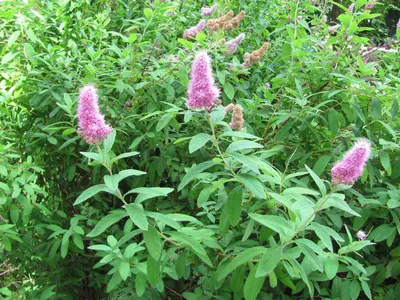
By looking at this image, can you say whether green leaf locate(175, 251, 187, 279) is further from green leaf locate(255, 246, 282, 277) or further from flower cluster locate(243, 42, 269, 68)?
flower cluster locate(243, 42, 269, 68)

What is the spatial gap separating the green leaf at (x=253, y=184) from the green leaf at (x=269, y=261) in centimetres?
17

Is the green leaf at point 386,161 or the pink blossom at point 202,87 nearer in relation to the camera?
the pink blossom at point 202,87

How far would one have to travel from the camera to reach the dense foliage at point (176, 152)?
1879 millimetres

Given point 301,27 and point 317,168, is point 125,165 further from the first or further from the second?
point 301,27

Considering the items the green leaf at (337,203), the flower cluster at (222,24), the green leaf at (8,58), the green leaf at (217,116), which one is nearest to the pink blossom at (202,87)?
the green leaf at (217,116)

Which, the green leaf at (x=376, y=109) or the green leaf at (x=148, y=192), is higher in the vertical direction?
the green leaf at (x=148, y=192)

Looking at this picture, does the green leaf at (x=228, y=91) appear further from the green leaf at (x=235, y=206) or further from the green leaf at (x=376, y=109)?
the green leaf at (x=235, y=206)

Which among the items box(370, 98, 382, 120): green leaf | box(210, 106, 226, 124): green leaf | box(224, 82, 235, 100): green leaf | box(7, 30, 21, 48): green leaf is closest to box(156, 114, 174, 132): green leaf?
box(210, 106, 226, 124): green leaf

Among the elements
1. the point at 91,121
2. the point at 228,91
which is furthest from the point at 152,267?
the point at 228,91

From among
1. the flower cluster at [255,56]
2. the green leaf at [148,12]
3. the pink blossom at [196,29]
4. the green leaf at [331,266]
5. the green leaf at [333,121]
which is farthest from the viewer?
the pink blossom at [196,29]

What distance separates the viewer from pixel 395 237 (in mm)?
2209

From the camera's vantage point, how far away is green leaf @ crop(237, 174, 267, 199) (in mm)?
1429

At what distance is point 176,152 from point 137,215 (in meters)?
1.12

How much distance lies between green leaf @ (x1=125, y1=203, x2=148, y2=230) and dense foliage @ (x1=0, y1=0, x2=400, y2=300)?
25 centimetres
